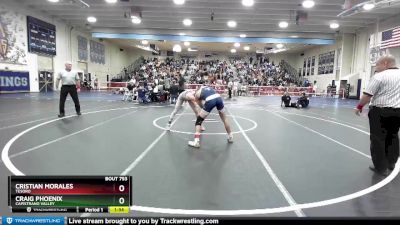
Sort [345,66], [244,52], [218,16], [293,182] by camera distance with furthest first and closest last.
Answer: [244,52] < [345,66] < [218,16] < [293,182]

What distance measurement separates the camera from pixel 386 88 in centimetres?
447

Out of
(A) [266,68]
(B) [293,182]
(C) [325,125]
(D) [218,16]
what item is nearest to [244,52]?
(A) [266,68]

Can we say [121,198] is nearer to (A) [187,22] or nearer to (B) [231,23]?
(A) [187,22]

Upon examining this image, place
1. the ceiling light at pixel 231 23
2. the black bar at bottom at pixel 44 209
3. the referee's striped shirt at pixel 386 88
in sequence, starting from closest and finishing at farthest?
the black bar at bottom at pixel 44 209
the referee's striped shirt at pixel 386 88
the ceiling light at pixel 231 23

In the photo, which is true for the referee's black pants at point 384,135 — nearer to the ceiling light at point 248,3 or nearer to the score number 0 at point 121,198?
the score number 0 at point 121,198

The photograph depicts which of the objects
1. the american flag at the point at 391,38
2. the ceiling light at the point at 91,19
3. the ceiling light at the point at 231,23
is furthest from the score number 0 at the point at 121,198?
the ceiling light at the point at 91,19

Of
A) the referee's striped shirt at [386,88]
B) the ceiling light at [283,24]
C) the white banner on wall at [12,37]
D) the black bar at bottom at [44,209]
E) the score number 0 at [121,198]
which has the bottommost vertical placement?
the black bar at bottom at [44,209]

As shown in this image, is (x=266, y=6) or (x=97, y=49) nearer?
(x=266, y=6)

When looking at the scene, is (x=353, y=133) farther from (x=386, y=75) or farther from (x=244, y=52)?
(x=244, y=52)

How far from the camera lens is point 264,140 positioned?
22.1ft

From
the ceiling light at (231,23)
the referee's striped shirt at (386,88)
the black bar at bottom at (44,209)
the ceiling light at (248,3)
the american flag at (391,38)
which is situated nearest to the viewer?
the black bar at bottom at (44,209)

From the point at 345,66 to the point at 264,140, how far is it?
978 inches
